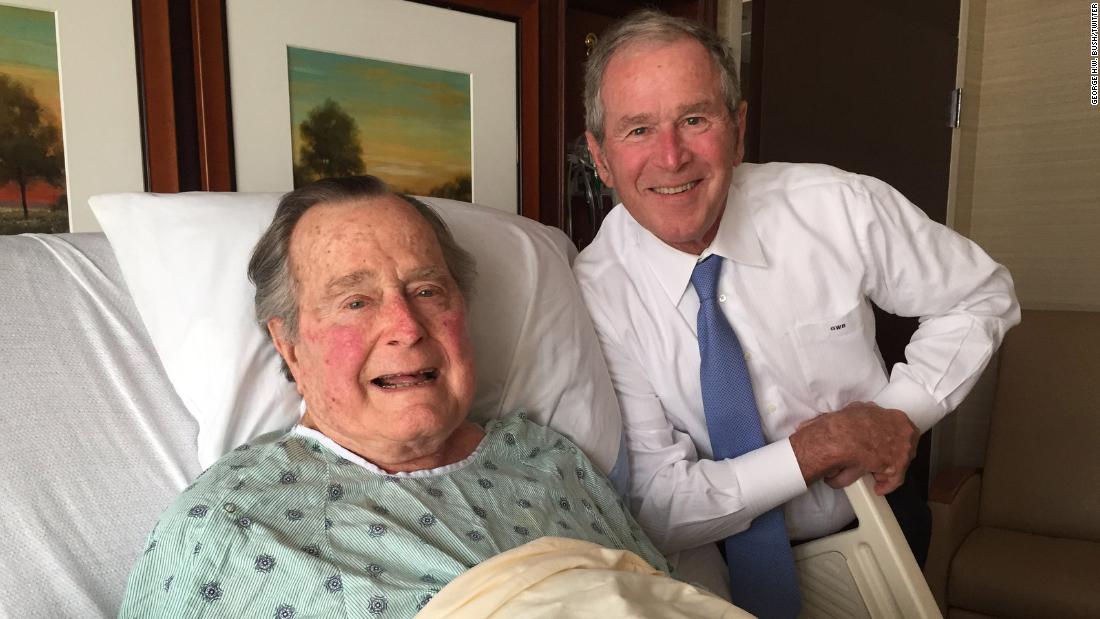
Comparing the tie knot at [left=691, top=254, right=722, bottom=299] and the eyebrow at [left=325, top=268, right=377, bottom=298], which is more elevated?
the eyebrow at [left=325, top=268, right=377, bottom=298]

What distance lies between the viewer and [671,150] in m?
1.40

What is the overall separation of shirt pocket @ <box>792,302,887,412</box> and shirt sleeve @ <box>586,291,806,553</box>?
0.64 feet

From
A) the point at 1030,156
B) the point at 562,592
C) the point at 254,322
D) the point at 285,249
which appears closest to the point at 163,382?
the point at 254,322

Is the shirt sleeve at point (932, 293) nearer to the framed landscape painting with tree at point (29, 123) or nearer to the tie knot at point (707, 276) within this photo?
the tie knot at point (707, 276)

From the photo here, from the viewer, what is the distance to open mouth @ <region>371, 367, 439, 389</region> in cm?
108

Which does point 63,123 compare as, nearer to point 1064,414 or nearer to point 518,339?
point 518,339

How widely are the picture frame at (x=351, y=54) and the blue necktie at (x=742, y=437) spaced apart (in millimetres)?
744

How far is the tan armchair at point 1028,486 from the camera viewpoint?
6.85 ft

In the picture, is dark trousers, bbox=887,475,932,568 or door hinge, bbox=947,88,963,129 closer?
dark trousers, bbox=887,475,932,568

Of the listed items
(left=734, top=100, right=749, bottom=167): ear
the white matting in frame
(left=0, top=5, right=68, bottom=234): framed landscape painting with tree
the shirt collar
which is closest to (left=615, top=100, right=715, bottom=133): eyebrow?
(left=734, top=100, right=749, bottom=167): ear

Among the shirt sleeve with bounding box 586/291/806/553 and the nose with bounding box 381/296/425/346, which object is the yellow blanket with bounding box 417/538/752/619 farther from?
the shirt sleeve with bounding box 586/291/806/553

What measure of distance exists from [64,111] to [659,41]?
104cm

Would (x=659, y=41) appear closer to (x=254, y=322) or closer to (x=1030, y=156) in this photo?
(x=254, y=322)

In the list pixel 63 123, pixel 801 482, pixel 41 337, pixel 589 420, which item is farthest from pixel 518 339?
pixel 63 123
